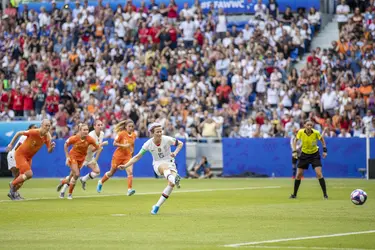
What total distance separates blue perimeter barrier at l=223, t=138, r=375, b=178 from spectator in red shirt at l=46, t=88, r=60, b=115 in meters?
8.50

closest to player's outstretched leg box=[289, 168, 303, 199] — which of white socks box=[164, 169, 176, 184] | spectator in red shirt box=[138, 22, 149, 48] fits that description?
white socks box=[164, 169, 176, 184]

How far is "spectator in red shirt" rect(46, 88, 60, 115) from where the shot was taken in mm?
42719

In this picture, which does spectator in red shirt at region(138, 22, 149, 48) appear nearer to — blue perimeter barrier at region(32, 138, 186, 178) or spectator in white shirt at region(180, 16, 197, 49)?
spectator in white shirt at region(180, 16, 197, 49)

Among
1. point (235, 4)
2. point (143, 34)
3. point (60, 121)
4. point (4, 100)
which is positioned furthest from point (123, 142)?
point (235, 4)

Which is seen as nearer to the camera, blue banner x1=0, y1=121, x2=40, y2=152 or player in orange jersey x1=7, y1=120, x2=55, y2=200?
player in orange jersey x1=7, y1=120, x2=55, y2=200

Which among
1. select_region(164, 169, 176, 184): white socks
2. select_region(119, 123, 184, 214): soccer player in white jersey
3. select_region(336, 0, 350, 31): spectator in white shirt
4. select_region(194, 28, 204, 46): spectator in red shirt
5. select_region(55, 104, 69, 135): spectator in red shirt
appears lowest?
select_region(55, 104, 69, 135): spectator in red shirt

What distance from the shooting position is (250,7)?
4419 cm

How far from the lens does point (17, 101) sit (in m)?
43.5

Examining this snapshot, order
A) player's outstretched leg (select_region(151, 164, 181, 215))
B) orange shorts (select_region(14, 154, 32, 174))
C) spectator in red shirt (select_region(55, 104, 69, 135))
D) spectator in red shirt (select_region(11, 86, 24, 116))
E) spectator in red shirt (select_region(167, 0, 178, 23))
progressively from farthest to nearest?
spectator in red shirt (select_region(167, 0, 178, 23)) < spectator in red shirt (select_region(11, 86, 24, 116)) < spectator in red shirt (select_region(55, 104, 69, 135)) < orange shorts (select_region(14, 154, 32, 174)) < player's outstretched leg (select_region(151, 164, 181, 215))

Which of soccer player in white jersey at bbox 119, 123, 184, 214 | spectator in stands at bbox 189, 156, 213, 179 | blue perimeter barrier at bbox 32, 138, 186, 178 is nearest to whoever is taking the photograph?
soccer player in white jersey at bbox 119, 123, 184, 214

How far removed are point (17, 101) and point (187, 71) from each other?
799cm

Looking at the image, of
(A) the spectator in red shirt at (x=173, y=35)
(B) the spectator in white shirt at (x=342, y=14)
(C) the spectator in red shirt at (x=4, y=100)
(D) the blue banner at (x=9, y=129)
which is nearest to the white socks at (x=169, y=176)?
(D) the blue banner at (x=9, y=129)

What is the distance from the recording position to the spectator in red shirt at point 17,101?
143 feet

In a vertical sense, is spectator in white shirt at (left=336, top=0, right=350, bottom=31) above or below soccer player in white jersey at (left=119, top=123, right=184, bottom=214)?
above
